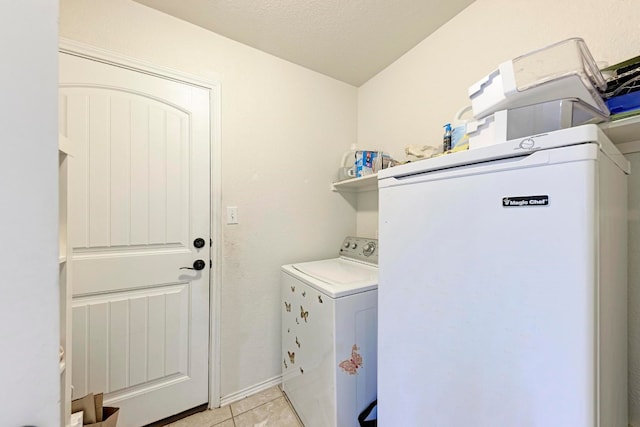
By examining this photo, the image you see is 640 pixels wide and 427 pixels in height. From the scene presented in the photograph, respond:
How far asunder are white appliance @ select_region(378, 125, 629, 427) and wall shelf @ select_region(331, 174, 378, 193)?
872 millimetres

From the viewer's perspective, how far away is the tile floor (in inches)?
56.9

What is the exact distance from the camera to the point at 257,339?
1.72 meters

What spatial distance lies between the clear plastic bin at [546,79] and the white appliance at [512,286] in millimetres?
190

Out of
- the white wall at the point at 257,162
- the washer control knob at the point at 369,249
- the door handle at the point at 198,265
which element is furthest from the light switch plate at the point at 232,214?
the washer control knob at the point at 369,249

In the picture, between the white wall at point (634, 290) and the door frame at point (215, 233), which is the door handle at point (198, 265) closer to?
the door frame at point (215, 233)

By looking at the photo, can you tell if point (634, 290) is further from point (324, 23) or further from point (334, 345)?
point (324, 23)

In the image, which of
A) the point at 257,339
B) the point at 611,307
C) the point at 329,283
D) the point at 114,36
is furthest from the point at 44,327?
the point at 114,36

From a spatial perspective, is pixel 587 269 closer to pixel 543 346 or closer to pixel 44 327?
pixel 543 346

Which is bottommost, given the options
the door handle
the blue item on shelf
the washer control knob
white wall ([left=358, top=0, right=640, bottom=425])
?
the door handle

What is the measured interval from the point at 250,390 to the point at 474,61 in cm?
254

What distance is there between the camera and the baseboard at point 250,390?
5.22 feet

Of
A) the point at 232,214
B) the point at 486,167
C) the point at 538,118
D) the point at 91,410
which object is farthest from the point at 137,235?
the point at 538,118

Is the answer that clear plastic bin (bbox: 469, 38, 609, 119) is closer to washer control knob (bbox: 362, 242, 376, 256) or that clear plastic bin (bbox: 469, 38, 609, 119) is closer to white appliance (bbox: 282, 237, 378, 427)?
white appliance (bbox: 282, 237, 378, 427)

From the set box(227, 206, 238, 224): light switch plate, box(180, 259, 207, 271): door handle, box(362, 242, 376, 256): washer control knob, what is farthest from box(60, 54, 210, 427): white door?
box(362, 242, 376, 256): washer control knob
